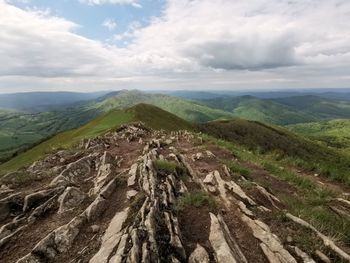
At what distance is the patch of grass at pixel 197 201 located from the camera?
45.1 ft

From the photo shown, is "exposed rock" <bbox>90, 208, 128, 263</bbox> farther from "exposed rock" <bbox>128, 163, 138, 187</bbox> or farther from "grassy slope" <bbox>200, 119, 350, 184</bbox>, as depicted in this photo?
"grassy slope" <bbox>200, 119, 350, 184</bbox>

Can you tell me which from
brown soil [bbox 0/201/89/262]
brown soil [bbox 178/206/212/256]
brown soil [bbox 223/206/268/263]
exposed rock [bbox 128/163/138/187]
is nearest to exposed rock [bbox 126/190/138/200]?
exposed rock [bbox 128/163/138/187]

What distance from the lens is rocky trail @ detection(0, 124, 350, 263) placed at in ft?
33.2

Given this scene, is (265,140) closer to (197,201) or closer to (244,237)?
(197,201)

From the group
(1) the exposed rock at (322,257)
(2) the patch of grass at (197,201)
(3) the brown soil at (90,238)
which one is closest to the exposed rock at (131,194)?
(3) the brown soil at (90,238)

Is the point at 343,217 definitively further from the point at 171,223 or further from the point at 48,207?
the point at 48,207

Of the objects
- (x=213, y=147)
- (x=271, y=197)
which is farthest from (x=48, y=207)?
(x=213, y=147)

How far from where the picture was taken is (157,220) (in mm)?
11867

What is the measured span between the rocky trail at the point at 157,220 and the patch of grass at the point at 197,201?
50mm

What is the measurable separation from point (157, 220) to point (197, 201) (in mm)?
2915

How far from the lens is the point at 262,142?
14150 cm

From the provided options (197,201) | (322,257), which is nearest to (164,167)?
(197,201)

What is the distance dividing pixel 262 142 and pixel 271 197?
432ft

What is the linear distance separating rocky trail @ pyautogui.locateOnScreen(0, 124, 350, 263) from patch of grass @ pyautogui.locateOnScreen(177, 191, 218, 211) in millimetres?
50
